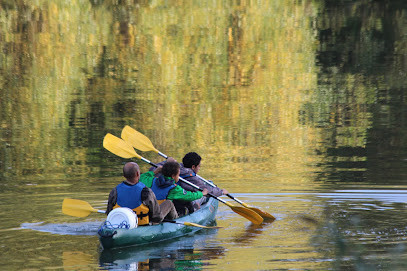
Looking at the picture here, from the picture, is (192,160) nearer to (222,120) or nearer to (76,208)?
(76,208)

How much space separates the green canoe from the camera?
880cm

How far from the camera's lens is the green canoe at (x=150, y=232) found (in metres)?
8.80

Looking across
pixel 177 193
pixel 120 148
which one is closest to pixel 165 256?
pixel 177 193

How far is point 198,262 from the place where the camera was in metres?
8.26

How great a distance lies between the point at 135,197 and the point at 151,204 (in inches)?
8.7

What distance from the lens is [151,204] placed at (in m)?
9.29

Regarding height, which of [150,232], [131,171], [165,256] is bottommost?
[165,256]

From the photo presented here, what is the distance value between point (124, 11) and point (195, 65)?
1203 centimetres

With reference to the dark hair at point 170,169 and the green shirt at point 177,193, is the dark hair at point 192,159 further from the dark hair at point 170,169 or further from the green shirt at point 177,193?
the dark hair at point 170,169

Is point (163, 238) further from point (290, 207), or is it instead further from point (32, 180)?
point (32, 180)

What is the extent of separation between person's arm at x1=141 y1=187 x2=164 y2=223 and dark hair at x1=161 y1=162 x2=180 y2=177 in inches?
25.0

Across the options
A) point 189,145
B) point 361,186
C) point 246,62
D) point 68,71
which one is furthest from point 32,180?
point 246,62

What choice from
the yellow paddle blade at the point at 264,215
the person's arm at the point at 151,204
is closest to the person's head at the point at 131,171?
the person's arm at the point at 151,204

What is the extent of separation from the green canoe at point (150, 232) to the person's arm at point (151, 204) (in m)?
0.10
